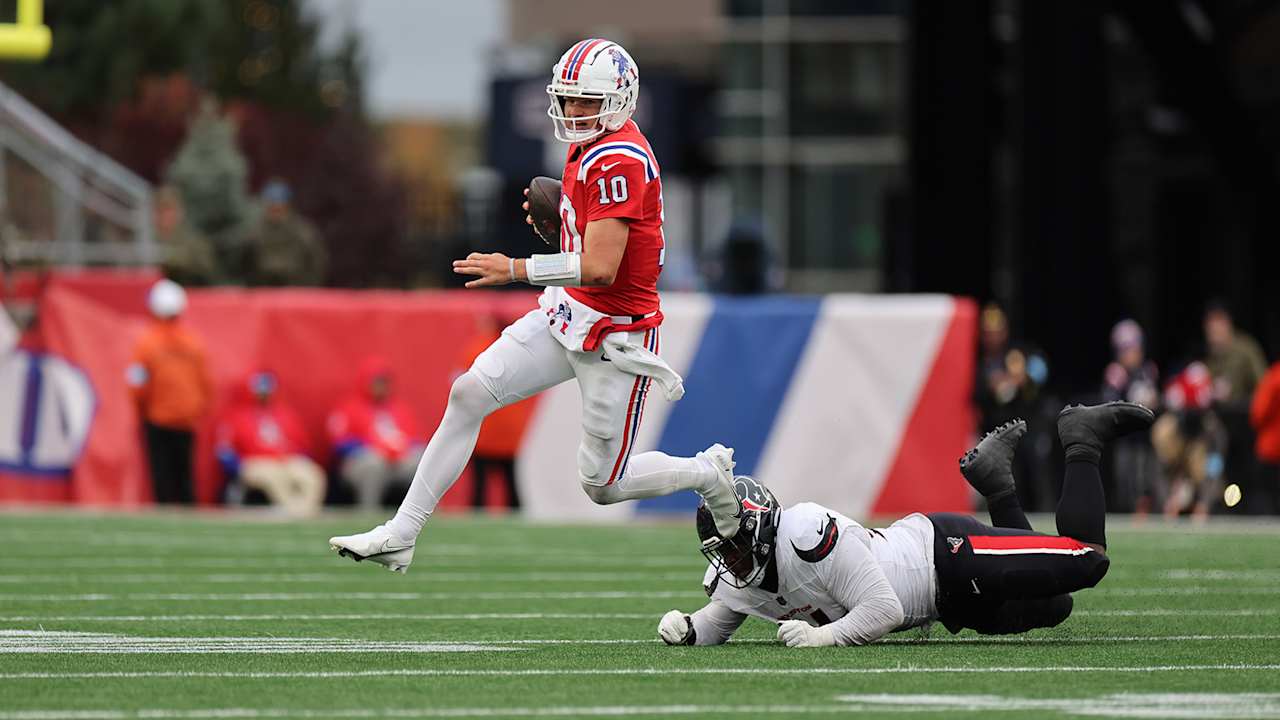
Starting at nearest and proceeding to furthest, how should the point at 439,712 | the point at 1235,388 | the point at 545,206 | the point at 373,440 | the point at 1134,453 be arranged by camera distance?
the point at 439,712 → the point at 545,206 → the point at 373,440 → the point at 1134,453 → the point at 1235,388

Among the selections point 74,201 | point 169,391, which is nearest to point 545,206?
point 169,391

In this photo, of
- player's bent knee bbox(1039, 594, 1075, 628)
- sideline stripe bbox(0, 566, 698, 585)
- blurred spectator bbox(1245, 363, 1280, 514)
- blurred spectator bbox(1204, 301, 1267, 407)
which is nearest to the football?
player's bent knee bbox(1039, 594, 1075, 628)

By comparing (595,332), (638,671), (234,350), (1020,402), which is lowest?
(1020,402)

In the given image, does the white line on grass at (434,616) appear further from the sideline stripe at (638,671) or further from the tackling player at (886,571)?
the sideline stripe at (638,671)

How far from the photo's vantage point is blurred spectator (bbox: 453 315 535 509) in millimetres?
17469

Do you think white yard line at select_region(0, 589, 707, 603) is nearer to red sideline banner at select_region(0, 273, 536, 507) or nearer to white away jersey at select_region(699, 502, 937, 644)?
white away jersey at select_region(699, 502, 937, 644)

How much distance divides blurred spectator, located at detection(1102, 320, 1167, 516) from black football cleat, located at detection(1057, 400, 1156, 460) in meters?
10.0

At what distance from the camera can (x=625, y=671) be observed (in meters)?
7.40

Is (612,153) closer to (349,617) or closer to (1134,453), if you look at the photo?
(349,617)

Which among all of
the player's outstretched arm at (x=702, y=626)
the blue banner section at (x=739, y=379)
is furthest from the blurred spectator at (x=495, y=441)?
the player's outstretched arm at (x=702, y=626)

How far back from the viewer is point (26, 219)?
2423cm

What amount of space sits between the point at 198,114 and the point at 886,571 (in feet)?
121

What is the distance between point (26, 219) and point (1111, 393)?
11191 millimetres

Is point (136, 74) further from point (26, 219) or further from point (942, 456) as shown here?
point (942, 456)
